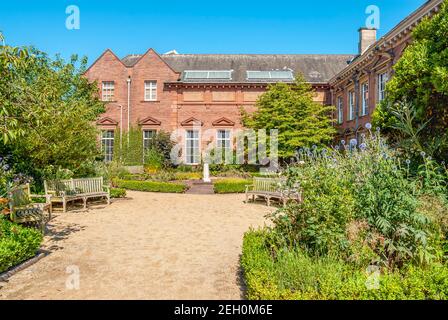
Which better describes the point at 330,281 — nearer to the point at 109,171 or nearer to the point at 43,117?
the point at 43,117

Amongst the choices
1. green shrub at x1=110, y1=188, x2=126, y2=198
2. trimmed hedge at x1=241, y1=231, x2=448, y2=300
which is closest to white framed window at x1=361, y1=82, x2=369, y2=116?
green shrub at x1=110, y1=188, x2=126, y2=198

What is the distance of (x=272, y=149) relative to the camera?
916 inches

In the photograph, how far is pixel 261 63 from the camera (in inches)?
1180

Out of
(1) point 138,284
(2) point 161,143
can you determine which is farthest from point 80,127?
(2) point 161,143

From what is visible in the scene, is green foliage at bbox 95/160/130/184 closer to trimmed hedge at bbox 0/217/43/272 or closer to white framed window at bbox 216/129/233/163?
white framed window at bbox 216/129/233/163

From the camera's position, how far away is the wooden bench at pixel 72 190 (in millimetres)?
11266

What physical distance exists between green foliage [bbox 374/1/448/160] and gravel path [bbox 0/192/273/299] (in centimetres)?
456

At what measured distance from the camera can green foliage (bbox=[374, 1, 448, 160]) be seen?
7344 mm

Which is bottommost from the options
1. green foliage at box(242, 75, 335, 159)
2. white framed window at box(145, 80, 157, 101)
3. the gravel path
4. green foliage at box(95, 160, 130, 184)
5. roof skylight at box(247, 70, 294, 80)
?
the gravel path

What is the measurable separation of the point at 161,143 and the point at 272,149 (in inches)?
331

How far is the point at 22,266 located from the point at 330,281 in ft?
16.2

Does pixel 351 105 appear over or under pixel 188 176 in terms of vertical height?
over

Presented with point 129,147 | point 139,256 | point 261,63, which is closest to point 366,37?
point 261,63
